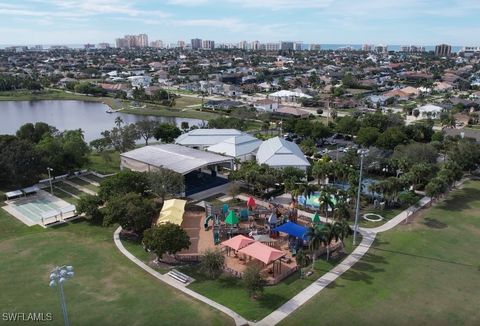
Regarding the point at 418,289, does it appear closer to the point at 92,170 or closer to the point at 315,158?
the point at 315,158

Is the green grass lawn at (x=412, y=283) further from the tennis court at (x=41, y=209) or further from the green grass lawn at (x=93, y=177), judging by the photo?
the green grass lawn at (x=93, y=177)

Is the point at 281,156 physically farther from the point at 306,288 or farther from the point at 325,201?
the point at 306,288

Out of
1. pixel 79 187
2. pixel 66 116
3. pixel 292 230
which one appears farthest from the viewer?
pixel 66 116

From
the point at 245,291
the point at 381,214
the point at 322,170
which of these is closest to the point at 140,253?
the point at 245,291

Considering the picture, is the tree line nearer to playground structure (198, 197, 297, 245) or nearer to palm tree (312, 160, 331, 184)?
playground structure (198, 197, 297, 245)

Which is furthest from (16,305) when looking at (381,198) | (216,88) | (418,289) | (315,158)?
(216,88)

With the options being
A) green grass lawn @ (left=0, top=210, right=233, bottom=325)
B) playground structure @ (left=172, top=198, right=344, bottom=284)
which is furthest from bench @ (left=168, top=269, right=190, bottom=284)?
playground structure @ (left=172, top=198, right=344, bottom=284)
